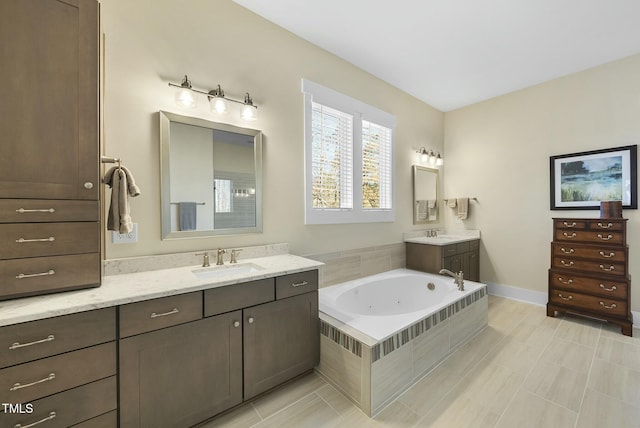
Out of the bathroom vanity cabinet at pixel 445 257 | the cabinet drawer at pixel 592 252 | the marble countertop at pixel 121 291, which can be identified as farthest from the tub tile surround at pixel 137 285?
the cabinet drawer at pixel 592 252

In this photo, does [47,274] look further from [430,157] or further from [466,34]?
[430,157]

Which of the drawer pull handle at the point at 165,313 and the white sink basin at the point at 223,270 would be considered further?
the white sink basin at the point at 223,270

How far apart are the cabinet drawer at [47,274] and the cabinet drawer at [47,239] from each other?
0.03 metres

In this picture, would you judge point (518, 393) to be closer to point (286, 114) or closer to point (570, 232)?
point (570, 232)

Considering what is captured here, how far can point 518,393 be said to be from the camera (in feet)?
5.83

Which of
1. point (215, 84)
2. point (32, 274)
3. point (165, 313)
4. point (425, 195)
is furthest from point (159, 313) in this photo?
point (425, 195)

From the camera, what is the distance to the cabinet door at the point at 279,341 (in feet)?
5.26

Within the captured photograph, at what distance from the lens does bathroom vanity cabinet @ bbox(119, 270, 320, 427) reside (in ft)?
4.14

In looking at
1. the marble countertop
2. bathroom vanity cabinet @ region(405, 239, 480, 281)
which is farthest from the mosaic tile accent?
bathroom vanity cabinet @ region(405, 239, 480, 281)

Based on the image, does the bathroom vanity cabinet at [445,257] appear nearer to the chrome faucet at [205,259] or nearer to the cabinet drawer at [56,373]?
the chrome faucet at [205,259]

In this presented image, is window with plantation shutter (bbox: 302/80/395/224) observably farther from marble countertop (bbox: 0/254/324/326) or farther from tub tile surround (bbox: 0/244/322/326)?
marble countertop (bbox: 0/254/324/326)

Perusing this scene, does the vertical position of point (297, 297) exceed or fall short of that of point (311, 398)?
it exceeds it

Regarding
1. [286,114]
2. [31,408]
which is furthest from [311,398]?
[286,114]

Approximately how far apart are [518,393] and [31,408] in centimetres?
265
